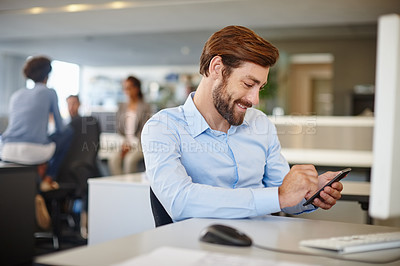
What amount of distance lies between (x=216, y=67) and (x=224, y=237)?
0.75m

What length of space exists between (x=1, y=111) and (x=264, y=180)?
10937mm

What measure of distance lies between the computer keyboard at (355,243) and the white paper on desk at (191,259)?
0.16 meters

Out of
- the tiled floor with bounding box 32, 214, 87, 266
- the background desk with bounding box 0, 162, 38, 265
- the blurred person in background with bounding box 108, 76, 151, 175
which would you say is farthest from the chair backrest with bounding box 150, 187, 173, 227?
the blurred person in background with bounding box 108, 76, 151, 175

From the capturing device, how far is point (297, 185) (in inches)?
50.2

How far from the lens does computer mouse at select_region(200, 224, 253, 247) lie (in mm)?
994

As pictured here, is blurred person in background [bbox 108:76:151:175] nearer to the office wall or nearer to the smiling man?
the smiling man

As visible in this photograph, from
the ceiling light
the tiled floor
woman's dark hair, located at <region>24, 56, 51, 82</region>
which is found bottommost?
the tiled floor

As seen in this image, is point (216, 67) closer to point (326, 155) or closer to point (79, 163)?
point (79, 163)

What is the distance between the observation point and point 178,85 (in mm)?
12203

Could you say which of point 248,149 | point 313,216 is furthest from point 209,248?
point 313,216

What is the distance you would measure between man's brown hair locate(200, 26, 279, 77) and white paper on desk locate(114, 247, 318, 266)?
787mm

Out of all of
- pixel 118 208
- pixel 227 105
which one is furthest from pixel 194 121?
pixel 118 208

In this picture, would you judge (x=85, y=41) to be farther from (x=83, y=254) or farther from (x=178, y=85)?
(x=83, y=254)

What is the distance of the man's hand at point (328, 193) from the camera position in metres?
1.44
